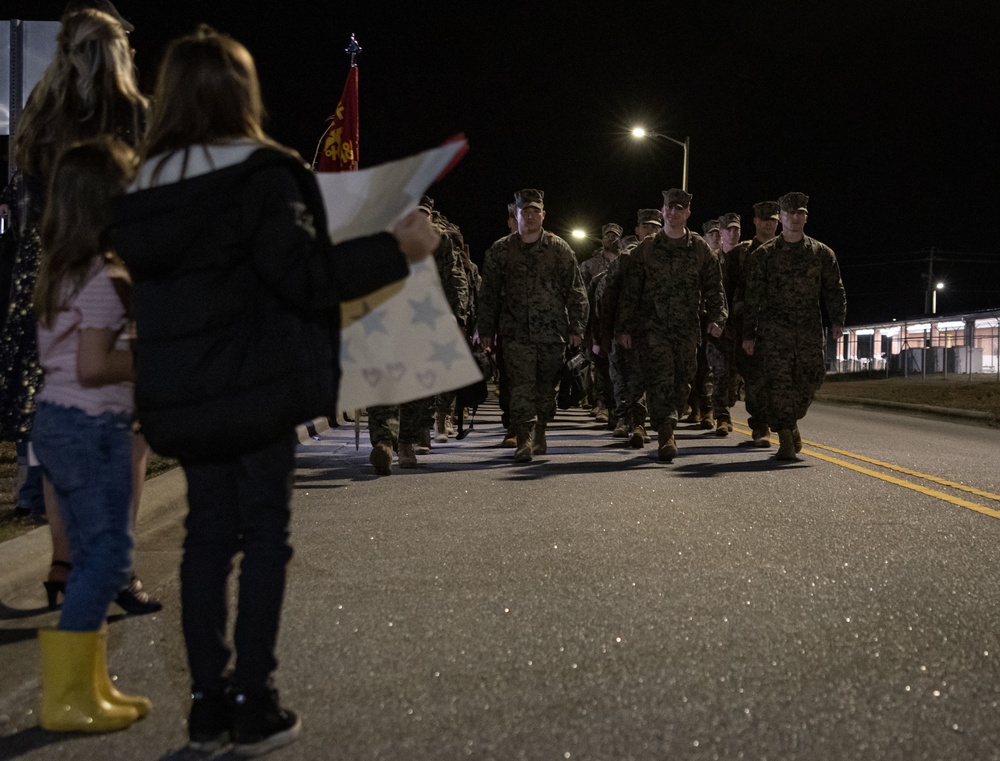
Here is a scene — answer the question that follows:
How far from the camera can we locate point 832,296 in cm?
1098

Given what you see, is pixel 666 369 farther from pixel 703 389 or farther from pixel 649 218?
pixel 703 389

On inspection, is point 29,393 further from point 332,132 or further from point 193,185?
point 332,132

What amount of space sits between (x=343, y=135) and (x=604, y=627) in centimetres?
836

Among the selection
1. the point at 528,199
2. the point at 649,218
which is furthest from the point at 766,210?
the point at 528,199

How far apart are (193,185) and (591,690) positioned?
1.85m

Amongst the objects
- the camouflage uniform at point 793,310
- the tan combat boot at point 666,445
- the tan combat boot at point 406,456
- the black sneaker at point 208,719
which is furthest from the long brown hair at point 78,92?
the camouflage uniform at point 793,310

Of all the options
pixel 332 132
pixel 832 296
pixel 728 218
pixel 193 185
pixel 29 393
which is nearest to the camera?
pixel 193 185

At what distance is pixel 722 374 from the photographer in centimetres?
1399

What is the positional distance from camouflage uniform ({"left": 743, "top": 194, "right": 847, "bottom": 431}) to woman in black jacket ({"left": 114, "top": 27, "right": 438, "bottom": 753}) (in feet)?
26.2

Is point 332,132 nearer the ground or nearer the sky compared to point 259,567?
nearer the sky

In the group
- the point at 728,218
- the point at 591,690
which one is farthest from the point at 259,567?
the point at 728,218

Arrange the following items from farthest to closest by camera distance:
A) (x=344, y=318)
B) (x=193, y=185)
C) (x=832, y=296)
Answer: (x=832, y=296), (x=344, y=318), (x=193, y=185)

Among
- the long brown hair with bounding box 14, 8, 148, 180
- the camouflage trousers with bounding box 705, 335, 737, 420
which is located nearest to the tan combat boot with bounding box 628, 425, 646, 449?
the camouflage trousers with bounding box 705, 335, 737, 420

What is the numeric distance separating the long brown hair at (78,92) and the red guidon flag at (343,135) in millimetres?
7381
